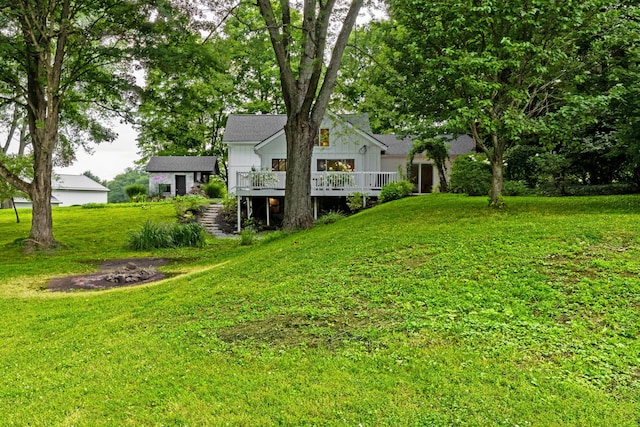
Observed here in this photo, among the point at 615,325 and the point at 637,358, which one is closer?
the point at 637,358

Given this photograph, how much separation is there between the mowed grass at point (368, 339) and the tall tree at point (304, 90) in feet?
17.8

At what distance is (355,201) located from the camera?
19516mm

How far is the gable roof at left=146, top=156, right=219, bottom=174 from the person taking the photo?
121 ft

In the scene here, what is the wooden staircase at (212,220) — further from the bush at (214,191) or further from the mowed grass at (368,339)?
the mowed grass at (368,339)

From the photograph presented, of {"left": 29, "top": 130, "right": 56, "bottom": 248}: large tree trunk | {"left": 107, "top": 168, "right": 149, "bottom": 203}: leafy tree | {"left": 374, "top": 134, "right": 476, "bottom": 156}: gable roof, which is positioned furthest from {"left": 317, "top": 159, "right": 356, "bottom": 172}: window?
{"left": 107, "top": 168, "right": 149, "bottom": 203}: leafy tree

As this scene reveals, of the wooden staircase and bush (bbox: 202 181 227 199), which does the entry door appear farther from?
the wooden staircase

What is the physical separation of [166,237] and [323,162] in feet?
35.7

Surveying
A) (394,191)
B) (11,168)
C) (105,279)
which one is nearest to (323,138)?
(394,191)

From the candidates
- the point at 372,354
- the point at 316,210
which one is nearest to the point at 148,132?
the point at 316,210

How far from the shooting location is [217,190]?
31906 mm

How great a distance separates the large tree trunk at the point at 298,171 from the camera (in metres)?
13.6

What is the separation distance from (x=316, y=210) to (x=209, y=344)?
15742 millimetres

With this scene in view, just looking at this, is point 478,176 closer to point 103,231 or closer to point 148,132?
point 148,132

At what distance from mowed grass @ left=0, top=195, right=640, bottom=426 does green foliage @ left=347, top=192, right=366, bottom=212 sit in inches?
430
